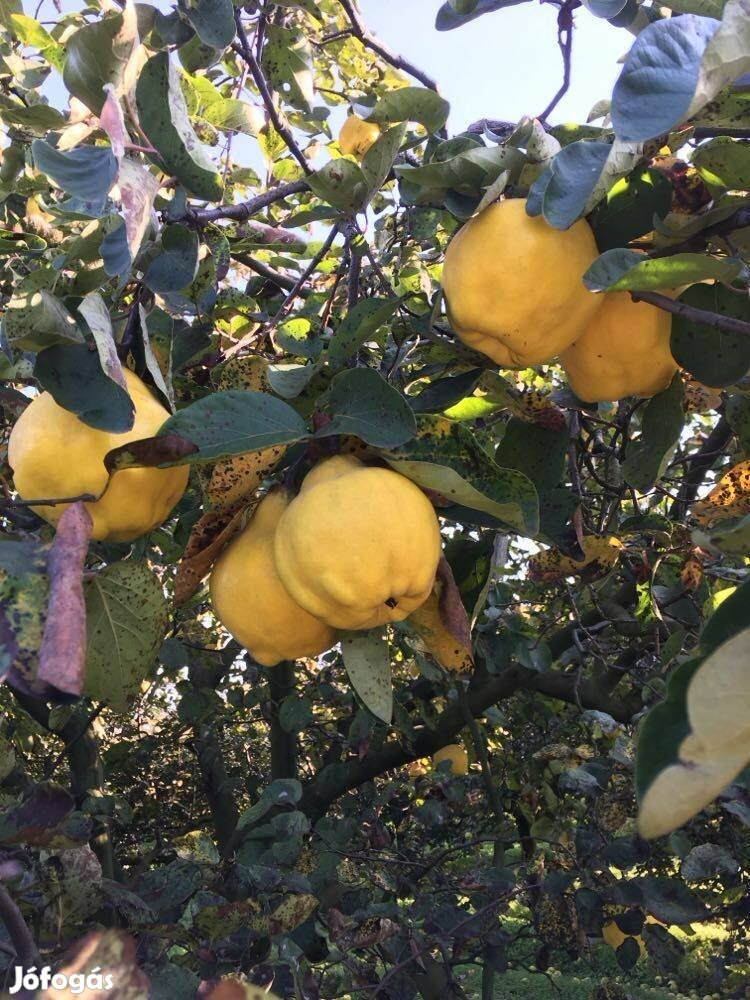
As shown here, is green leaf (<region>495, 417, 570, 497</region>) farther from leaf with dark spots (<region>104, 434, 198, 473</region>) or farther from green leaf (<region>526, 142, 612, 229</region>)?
leaf with dark spots (<region>104, 434, 198, 473</region>)

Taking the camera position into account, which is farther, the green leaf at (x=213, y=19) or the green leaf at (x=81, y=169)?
the green leaf at (x=213, y=19)

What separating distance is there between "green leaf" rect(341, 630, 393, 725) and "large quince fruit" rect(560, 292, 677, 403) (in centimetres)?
45

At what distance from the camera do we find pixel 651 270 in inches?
36.0

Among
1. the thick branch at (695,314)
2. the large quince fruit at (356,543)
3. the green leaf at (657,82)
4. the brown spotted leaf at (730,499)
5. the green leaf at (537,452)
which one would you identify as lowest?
the brown spotted leaf at (730,499)

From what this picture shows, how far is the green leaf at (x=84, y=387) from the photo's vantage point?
989 millimetres

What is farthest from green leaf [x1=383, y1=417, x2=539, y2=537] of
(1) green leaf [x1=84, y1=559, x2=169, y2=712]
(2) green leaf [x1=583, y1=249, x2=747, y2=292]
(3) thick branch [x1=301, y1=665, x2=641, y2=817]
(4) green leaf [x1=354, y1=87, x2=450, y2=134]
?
(3) thick branch [x1=301, y1=665, x2=641, y2=817]

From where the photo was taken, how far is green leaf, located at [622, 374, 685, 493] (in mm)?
1218

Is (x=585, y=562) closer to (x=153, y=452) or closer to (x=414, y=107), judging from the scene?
(x=414, y=107)

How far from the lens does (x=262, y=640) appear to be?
109cm

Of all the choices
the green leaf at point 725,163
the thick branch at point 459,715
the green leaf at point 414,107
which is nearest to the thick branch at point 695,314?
the green leaf at point 725,163

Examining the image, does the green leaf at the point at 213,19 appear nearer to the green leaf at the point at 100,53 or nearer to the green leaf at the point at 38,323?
the green leaf at the point at 100,53

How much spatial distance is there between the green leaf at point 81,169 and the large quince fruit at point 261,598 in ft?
1.37

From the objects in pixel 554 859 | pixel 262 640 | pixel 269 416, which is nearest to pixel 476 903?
pixel 554 859

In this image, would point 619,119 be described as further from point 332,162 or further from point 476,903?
point 476,903
